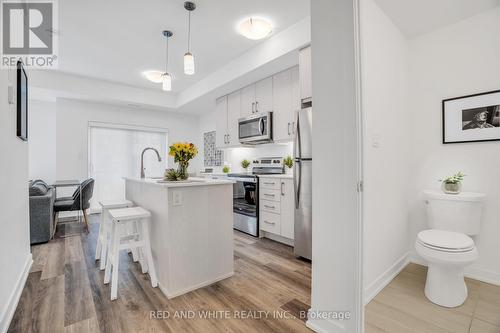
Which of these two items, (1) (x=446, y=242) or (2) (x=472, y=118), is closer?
(1) (x=446, y=242)

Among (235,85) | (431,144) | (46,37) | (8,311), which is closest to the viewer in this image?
(8,311)

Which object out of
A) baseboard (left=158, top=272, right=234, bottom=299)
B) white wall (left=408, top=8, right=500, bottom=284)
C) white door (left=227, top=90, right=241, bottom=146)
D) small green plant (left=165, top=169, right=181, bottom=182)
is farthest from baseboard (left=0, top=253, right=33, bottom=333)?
white wall (left=408, top=8, right=500, bottom=284)

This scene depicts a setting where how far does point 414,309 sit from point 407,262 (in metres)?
0.90

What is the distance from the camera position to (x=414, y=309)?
1.75 meters

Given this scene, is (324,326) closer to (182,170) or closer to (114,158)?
(182,170)

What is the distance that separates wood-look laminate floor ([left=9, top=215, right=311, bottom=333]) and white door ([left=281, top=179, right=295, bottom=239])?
40 centimetres

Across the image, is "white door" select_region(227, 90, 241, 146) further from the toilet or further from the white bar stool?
the toilet

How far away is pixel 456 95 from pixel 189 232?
113 inches

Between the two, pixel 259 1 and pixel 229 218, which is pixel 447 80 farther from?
pixel 229 218

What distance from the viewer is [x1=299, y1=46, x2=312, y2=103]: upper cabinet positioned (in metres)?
2.70

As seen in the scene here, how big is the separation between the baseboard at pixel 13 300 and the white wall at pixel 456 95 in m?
3.53

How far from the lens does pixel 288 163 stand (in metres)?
3.66

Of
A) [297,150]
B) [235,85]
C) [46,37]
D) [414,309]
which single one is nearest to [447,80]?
[297,150]

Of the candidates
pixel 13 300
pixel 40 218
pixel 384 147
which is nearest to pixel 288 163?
pixel 384 147
